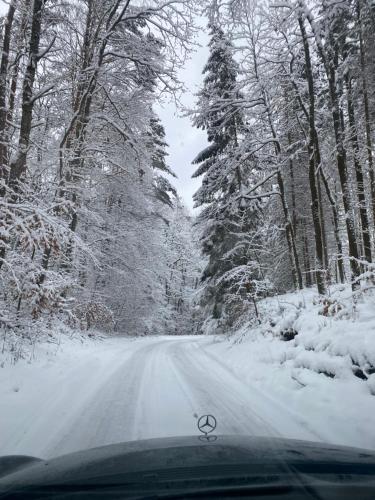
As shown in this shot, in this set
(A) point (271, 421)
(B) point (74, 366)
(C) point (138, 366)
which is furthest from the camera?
(C) point (138, 366)

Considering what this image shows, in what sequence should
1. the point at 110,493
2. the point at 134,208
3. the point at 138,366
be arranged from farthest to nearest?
the point at 134,208 → the point at 138,366 → the point at 110,493

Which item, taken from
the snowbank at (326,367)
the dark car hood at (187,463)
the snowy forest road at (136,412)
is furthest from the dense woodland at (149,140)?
the dark car hood at (187,463)

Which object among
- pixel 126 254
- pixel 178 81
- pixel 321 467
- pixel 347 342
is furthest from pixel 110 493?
pixel 126 254

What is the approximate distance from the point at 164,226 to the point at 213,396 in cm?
1850

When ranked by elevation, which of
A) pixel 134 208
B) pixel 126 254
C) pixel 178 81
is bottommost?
pixel 126 254

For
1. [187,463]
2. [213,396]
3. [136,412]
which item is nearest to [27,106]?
[136,412]

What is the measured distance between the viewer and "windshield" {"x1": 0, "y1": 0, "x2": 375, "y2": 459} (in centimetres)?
519

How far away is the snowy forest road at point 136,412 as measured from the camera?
4.12 meters

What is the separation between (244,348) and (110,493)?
971 cm

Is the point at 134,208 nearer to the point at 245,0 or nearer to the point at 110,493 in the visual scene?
the point at 245,0

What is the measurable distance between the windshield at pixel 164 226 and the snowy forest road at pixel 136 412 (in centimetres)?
4

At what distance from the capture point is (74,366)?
9.05 metres

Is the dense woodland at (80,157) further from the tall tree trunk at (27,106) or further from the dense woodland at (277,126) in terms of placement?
the dense woodland at (277,126)

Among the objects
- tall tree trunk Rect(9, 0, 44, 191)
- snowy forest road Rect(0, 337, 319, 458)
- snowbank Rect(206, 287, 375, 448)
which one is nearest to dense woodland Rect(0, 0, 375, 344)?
tall tree trunk Rect(9, 0, 44, 191)
